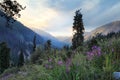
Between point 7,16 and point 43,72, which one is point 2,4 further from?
point 43,72

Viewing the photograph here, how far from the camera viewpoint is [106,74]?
694 cm

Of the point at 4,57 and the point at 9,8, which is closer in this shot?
the point at 9,8

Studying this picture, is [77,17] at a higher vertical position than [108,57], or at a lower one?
higher

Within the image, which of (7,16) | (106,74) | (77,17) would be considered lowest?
(106,74)

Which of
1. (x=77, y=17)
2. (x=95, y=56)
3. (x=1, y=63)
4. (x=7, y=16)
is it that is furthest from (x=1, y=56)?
(x=95, y=56)

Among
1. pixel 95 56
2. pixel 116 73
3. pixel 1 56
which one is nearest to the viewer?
pixel 116 73

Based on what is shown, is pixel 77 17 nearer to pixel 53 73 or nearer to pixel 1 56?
pixel 1 56

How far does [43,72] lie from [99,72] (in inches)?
54.3

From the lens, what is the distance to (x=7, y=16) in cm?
2025

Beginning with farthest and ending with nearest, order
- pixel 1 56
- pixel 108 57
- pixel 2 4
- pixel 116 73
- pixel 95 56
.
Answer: pixel 1 56
pixel 2 4
pixel 95 56
pixel 108 57
pixel 116 73

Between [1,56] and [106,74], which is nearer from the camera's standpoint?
[106,74]

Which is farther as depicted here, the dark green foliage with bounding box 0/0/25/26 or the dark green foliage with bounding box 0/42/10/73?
the dark green foliage with bounding box 0/42/10/73

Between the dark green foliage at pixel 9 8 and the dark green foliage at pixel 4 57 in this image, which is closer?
the dark green foliage at pixel 9 8

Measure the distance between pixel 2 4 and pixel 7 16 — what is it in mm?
921
